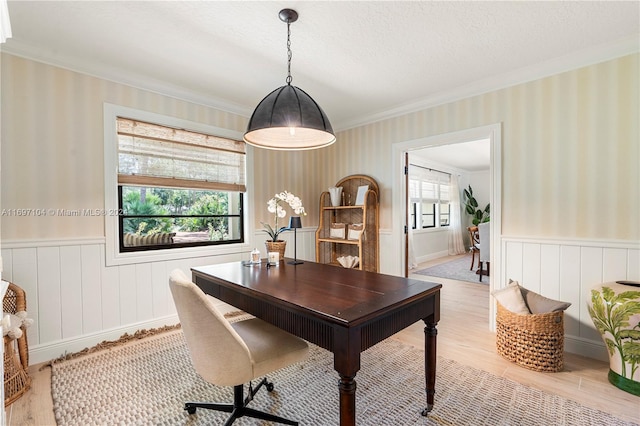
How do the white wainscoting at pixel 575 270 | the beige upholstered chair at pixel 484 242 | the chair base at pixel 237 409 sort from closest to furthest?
the chair base at pixel 237 409 < the white wainscoting at pixel 575 270 < the beige upholstered chair at pixel 484 242

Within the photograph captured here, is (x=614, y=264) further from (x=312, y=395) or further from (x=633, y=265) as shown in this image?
(x=312, y=395)

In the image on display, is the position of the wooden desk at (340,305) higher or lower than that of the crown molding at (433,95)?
lower

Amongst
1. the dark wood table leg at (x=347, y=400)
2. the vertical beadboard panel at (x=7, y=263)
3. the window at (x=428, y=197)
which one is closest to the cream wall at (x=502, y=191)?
the vertical beadboard panel at (x=7, y=263)

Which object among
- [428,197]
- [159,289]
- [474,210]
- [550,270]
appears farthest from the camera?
[474,210]

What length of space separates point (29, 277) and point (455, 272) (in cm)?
592

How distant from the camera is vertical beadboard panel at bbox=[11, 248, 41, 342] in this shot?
228 cm

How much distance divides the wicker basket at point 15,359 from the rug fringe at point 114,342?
11.8 inches

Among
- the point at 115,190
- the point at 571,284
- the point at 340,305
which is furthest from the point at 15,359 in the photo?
the point at 571,284

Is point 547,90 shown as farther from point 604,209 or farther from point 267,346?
point 267,346

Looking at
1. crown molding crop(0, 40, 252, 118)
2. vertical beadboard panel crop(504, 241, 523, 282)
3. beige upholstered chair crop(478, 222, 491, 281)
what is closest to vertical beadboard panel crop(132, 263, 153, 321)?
crown molding crop(0, 40, 252, 118)

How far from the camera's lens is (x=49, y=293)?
94.7 inches

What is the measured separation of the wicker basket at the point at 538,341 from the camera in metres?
2.21

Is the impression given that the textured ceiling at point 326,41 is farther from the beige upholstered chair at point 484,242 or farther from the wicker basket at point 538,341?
the beige upholstered chair at point 484,242

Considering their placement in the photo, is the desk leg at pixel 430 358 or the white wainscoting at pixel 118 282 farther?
the white wainscoting at pixel 118 282
